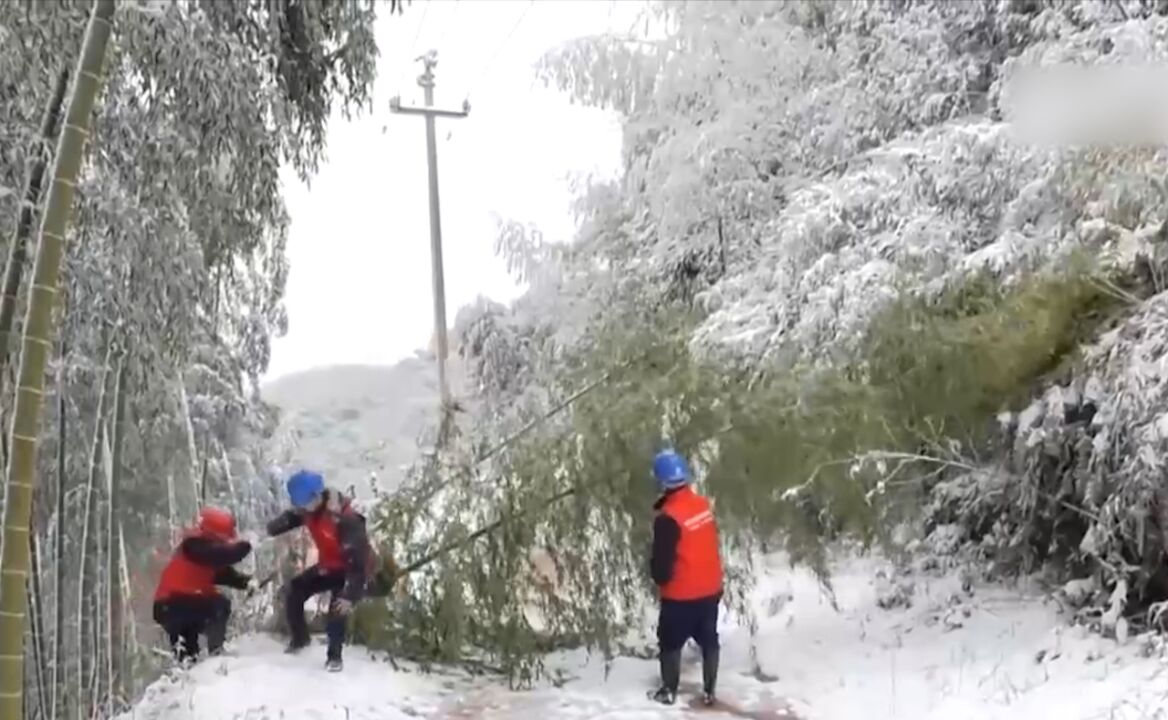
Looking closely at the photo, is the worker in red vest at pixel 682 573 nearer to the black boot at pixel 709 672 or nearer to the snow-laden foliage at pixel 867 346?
the black boot at pixel 709 672

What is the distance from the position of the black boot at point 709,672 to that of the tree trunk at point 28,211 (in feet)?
12.0

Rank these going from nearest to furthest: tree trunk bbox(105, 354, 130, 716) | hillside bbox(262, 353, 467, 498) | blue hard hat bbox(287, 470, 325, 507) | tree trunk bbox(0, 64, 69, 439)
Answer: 1. tree trunk bbox(0, 64, 69, 439)
2. blue hard hat bbox(287, 470, 325, 507)
3. tree trunk bbox(105, 354, 130, 716)
4. hillside bbox(262, 353, 467, 498)

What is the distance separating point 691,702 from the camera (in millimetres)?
6605

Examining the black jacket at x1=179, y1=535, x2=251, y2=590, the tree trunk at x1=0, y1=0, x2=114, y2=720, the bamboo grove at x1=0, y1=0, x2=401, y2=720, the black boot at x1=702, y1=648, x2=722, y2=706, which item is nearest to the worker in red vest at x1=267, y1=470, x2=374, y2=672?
the black jacket at x1=179, y1=535, x2=251, y2=590

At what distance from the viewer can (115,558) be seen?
891cm

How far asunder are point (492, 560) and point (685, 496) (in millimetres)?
1305

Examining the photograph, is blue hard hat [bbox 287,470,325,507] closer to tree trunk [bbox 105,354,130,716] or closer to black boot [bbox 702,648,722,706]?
tree trunk [bbox 105,354,130,716]

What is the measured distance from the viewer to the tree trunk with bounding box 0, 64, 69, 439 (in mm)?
5102

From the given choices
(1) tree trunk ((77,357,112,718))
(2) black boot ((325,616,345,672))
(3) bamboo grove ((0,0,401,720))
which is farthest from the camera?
A: (1) tree trunk ((77,357,112,718))

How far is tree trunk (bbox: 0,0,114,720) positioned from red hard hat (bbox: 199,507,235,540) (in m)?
2.19

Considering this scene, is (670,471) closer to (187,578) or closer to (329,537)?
(329,537)

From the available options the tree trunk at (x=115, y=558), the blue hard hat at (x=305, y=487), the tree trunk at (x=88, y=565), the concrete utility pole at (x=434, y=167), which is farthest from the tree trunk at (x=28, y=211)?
the concrete utility pole at (x=434, y=167)

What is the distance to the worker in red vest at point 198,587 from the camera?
→ 23.3ft

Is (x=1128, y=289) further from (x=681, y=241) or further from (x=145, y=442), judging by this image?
(x=145, y=442)
